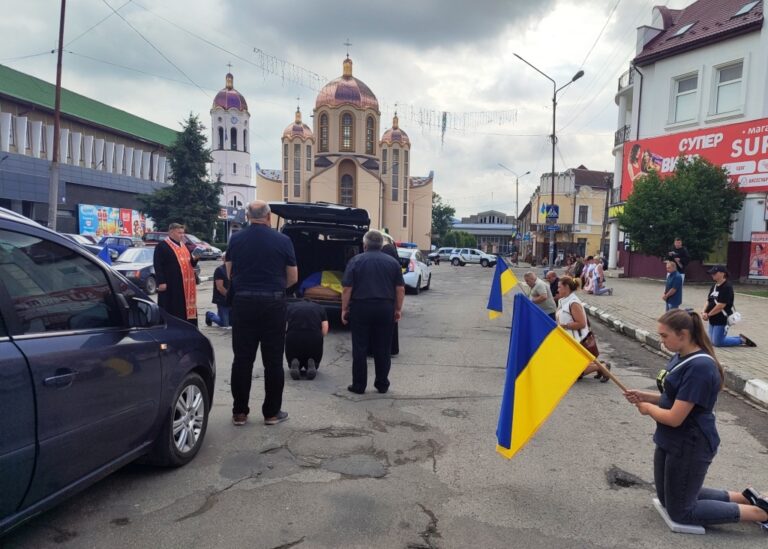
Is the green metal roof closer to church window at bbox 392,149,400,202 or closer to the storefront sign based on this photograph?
church window at bbox 392,149,400,202

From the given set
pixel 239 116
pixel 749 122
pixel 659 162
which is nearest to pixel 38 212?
pixel 239 116

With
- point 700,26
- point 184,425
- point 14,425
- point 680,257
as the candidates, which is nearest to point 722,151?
point 700,26

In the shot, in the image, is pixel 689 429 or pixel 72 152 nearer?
pixel 689 429

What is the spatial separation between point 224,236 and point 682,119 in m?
52.4

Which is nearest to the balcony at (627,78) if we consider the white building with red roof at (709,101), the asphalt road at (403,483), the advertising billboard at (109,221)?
the white building with red roof at (709,101)

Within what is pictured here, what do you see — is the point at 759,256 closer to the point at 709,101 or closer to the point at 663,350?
the point at 709,101

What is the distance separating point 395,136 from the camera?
77.4 m

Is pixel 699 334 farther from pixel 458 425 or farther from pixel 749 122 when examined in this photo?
pixel 749 122

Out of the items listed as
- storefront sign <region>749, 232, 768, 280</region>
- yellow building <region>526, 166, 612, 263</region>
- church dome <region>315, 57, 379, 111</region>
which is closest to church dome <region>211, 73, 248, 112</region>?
church dome <region>315, 57, 379, 111</region>

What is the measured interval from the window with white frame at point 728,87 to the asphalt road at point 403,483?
876 inches

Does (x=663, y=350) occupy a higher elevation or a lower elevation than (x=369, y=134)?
lower

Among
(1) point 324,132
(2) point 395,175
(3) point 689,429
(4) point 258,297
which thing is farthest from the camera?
(2) point 395,175

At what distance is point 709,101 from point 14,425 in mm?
28621

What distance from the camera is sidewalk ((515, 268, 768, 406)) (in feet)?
23.3
